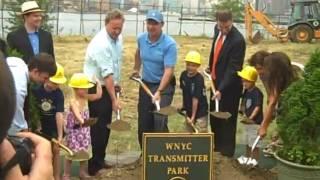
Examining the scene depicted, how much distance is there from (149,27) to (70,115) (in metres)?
1.01

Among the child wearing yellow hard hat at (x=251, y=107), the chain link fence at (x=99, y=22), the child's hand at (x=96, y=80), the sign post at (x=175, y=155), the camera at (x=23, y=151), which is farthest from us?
the chain link fence at (x=99, y=22)

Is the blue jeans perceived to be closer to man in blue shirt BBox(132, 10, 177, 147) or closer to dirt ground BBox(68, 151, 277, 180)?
man in blue shirt BBox(132, 10, 177, 147)

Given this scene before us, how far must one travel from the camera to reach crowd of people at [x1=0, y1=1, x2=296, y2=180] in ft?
14.4

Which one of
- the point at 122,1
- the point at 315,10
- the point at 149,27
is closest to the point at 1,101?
the point at 149,27

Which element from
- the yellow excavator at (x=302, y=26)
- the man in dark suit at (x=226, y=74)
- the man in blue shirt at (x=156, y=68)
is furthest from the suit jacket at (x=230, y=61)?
the yellow excavator at (x=302, y=26)

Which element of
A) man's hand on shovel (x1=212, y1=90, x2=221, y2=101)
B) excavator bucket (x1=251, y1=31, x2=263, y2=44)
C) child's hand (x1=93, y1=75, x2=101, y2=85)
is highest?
child's hand (x1=93, y1=75, x2=101, y2=85)

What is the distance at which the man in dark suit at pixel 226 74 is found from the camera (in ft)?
16.7

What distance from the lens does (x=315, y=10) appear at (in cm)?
2205

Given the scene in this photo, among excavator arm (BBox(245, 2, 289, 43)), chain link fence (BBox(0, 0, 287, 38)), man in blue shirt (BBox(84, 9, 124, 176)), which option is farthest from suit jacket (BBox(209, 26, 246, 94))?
chain link fence (BBox(0, 0, 287, 38))

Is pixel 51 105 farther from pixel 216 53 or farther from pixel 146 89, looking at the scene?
pixel 216 53

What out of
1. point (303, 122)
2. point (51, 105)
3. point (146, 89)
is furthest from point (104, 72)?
point (303, 122)

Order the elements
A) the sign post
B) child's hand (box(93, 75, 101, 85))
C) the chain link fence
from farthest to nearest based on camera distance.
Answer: the chain link fence
child's hand (box(93, 75, 101, 85))
the sign post

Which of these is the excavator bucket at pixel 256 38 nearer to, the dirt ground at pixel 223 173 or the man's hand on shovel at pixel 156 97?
the dirt ground at pixel 223 173

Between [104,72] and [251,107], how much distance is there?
1368 mm
